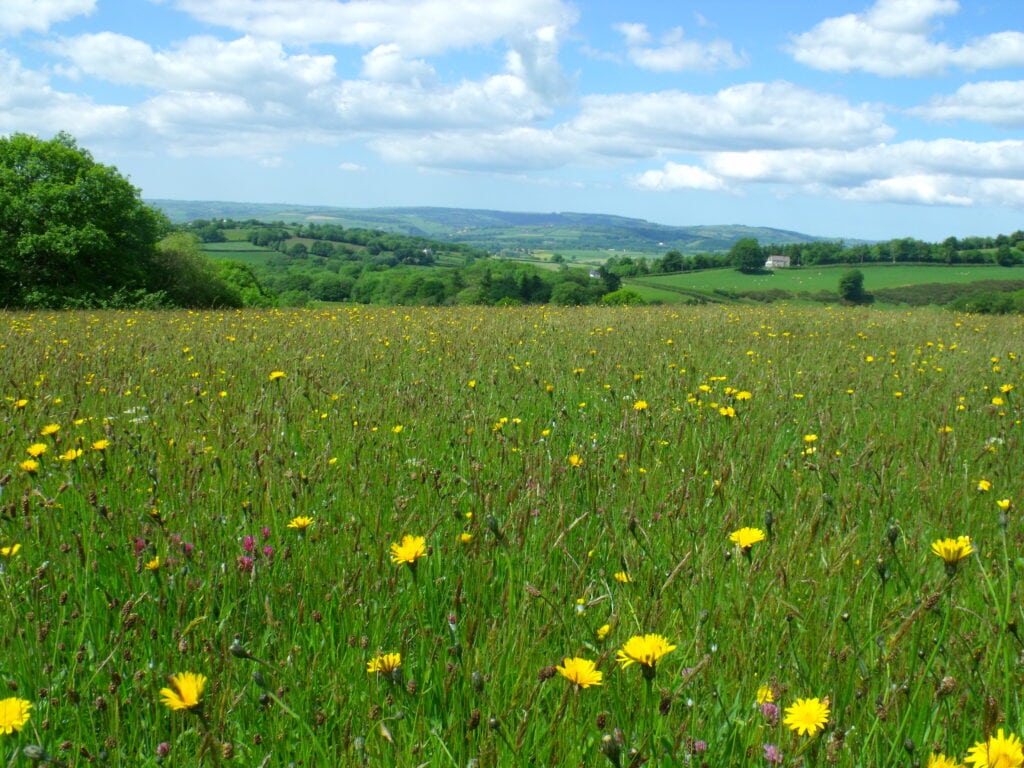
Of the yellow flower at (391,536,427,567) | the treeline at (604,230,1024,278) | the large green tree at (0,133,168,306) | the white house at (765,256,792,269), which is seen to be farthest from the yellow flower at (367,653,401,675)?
the white house at (765,256,792,269)

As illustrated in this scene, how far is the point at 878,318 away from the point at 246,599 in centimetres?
1222

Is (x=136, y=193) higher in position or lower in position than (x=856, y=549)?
higher

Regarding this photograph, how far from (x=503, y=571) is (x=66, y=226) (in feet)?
80.3

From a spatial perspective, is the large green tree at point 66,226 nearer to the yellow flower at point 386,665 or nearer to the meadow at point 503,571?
the meadow at point 503,571

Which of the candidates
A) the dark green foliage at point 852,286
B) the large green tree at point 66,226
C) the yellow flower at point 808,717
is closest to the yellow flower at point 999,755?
the yellow flower at point 808,717

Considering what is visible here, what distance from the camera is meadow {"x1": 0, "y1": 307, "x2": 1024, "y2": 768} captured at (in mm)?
1498

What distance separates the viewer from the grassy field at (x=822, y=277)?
47312mm

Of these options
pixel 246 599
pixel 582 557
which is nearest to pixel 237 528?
pixel 246 599

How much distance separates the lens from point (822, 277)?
54125 millimetres

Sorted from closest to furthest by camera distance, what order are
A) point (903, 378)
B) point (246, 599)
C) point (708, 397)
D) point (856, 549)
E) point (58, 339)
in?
1. point (246, 599)
2. point (856, 549)
3. point (708, 397)
4. point (903, 378)
5. point (58, 339)

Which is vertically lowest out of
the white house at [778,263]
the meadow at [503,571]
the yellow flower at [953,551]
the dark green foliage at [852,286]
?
the meadow at [503,571]

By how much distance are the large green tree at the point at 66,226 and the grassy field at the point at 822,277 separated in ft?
125

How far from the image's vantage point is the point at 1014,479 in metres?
3.42

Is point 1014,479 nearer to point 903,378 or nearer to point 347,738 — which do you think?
point 903,378
